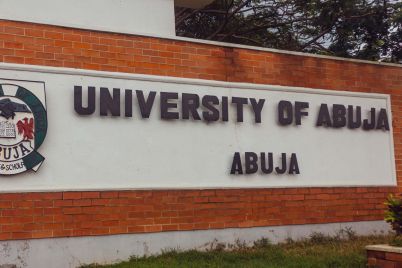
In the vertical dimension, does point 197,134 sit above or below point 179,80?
below

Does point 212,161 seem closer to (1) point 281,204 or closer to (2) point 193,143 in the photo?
(2) point 193,143

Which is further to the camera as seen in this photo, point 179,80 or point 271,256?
point 179,80

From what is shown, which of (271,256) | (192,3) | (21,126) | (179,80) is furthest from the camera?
(192,3)

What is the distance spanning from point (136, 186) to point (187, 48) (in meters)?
2.16

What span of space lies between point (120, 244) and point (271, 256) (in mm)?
1955

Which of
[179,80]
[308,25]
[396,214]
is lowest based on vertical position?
[396,214]

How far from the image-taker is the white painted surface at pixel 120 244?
669 cm

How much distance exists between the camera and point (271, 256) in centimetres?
735

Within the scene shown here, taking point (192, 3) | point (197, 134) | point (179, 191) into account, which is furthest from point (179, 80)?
point (192, 3)

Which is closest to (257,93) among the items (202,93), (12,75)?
(202,93)

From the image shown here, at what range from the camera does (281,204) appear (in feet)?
27.7

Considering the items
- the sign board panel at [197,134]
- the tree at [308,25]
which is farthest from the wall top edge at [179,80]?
the tree at [308,25]

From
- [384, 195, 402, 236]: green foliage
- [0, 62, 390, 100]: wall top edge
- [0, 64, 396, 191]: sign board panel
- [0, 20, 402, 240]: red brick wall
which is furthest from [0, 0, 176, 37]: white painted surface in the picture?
[384, 195, 402, 236]: green foliage

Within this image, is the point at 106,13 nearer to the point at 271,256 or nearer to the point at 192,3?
the point at 192,3
